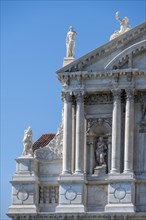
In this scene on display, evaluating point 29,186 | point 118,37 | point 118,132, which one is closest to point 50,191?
point 29,186

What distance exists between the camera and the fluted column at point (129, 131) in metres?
37.2

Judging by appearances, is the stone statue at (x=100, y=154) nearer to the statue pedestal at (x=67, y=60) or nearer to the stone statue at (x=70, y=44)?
the statue pedestal at (x=67, y=60)

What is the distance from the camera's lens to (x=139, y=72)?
3762 centimetres

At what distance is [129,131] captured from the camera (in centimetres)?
3741

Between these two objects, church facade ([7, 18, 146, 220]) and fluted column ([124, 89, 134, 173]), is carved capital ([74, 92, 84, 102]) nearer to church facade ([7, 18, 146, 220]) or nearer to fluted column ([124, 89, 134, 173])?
church facade ([7, 18, 146, 220])

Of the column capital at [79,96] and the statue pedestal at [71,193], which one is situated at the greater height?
the column capital at [79,96]

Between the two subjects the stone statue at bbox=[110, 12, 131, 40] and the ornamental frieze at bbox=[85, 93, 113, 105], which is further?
the stone statue at bbox=[110, 12, 131, 40]

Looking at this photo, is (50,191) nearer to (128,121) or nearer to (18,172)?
(18,172)

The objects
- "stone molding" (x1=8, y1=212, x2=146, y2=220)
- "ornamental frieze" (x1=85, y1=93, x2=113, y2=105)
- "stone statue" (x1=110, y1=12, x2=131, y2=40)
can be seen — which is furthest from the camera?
"stone statue" (x1=110, y1=12, x2=131, y2=40)

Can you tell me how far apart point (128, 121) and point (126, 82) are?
5.03 ft

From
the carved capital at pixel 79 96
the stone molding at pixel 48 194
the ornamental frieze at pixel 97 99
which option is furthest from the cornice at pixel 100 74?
the stone molding at pixel 48 194

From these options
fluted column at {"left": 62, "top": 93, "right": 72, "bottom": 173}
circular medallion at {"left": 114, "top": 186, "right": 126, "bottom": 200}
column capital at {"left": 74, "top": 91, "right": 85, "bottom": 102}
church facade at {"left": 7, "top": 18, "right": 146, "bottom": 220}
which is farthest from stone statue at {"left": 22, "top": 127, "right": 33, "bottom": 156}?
circular medallion at {"left": 114, "top": 186, "right": 126, "bottom": 200}

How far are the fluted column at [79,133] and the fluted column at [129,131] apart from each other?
5.61ft

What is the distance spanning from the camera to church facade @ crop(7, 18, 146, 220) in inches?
1463
